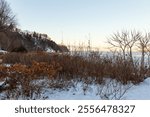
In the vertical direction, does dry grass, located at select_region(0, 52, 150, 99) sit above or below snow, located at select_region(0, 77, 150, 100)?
Answer: above

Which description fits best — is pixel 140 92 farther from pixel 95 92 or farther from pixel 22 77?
pixel 22 77

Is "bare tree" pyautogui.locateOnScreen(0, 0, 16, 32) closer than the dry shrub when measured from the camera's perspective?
No

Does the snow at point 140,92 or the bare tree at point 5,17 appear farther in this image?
the bare tree at point 5,17

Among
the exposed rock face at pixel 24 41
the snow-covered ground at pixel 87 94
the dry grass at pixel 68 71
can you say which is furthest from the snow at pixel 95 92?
the exposed rock face at pixel 24 41

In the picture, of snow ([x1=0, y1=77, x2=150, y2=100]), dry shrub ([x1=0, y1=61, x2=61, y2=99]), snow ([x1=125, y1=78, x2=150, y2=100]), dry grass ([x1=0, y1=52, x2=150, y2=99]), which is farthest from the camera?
snow ([x1=125, y1=78, x2=150, y2=100])

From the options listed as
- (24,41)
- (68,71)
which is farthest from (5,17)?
(68,71)

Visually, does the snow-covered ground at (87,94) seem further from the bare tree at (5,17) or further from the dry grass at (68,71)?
the bare tree at (5,17)

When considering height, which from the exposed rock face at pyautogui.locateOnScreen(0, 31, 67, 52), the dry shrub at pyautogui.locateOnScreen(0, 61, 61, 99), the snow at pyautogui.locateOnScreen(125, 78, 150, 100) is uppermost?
the exposed rock face at pyautogui.locateOnScreen(0, 31, 67, 52)

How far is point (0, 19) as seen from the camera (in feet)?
191

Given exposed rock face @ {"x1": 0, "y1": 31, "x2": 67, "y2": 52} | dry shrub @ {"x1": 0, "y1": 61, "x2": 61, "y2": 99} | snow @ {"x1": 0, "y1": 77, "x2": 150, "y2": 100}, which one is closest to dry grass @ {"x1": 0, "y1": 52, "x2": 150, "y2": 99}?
dry shrub @ {"x1": 0, "y1": 61, "x2": 61, "y2": 99}

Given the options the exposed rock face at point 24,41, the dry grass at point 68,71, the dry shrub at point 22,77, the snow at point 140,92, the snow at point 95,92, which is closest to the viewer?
the dry shrub at point 22,77

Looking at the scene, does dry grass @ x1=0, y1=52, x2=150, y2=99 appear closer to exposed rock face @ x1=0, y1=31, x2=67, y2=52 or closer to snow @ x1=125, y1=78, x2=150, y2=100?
snow @ x1=125, y1=78, x2=150, y2=100

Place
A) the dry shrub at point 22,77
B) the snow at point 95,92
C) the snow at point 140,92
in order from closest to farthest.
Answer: the dry shrub at point 22,77 → the snow at point 95,92 → the snow at point 140,92

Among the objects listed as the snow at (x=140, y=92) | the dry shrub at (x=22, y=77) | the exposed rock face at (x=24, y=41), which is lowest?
the snow at (x=140, y=92)
